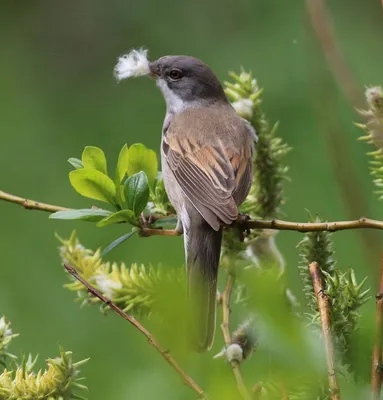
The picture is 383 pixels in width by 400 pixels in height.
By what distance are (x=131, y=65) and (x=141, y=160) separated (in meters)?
0.79

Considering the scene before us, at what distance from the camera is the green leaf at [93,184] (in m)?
1.49

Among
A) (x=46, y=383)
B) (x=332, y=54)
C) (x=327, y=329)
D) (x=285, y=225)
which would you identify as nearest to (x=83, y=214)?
(x=285, y=225)

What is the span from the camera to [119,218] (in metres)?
1.53

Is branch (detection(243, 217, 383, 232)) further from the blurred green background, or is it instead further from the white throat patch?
the blurred green background

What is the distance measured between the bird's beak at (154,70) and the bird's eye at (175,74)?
1.4 inches

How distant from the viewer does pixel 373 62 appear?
534cm

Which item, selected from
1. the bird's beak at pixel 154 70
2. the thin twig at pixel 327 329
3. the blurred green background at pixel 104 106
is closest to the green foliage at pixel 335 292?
the thin twig at pixel 327 329

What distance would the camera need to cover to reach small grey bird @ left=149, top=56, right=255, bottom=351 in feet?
6.46

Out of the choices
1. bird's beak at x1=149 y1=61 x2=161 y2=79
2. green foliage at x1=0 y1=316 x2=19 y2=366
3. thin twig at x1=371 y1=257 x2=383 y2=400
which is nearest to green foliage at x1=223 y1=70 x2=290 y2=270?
green foliage at x1=0 y1=316 x2=19 y2=366

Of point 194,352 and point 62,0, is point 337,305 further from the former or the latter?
point 62,0

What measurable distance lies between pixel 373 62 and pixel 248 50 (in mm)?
794

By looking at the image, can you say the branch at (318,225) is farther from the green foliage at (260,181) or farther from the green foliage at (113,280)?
the green foliage at (113,280)

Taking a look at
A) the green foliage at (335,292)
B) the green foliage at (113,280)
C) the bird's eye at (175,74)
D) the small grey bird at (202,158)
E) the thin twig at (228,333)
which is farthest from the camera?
the bird's eye at (175,74)

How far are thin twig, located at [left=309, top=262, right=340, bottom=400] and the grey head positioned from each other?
1.83 m
